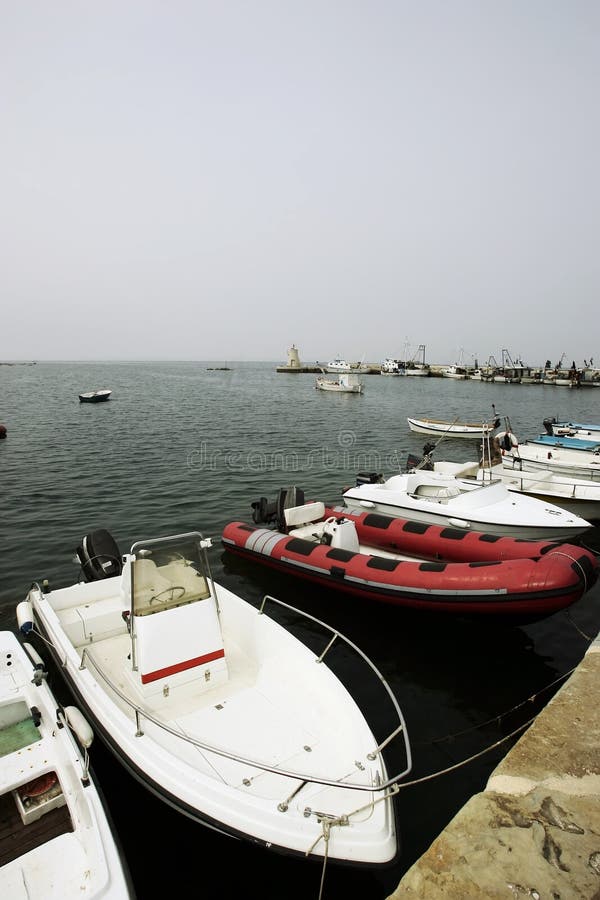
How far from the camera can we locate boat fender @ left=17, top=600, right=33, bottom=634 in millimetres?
6969

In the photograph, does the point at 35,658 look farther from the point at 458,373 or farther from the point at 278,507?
the point at 458,373

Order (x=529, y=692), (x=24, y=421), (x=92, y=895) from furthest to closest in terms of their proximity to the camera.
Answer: (x=24, y=421) < (x=529, y=692) < (x=92, y=895)

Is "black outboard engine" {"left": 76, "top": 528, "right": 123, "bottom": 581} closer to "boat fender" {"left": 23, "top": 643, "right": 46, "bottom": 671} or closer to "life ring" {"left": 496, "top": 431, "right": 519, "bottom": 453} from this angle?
Answer: "boat fender" {"left": 23, "top": 643, "right": 46, "bottom": 671}

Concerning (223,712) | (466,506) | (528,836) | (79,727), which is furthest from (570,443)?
(79,727)

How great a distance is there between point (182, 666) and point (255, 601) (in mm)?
4349

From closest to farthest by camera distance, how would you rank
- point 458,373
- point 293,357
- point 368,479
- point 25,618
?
1. point 25,618
2. point 368,479
3. point 458,373
4. point 293,357

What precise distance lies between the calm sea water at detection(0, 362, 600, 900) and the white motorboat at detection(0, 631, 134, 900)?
45.4 inches

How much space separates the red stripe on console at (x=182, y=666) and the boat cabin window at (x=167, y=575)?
675 millimetres

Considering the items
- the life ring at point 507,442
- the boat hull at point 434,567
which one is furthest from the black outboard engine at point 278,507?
the life ring at point 507,442

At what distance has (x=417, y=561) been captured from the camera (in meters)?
9.88

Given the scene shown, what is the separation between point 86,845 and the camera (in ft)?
12.5

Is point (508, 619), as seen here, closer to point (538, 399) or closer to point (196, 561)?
point (196, 561)

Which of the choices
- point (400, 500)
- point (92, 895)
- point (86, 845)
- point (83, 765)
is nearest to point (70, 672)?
point (83, 765)

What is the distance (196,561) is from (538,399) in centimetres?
6856
